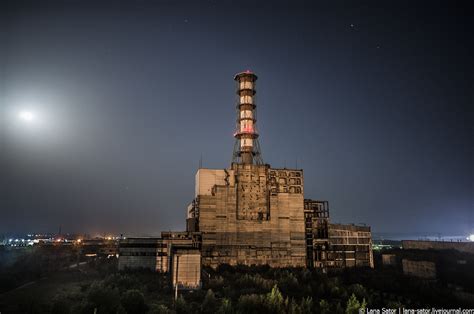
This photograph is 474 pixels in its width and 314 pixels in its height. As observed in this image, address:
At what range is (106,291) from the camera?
1348 inches

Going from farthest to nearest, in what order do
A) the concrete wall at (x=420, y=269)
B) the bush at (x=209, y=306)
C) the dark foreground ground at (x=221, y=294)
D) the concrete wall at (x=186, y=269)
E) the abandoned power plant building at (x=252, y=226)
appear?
the abandoned power plant building at (x=252, y=226) → the concrete wall at (x=420, y=269) → the concrete wall at (x=186, y=269) → the bush at (x=209, y=306) → the dark foreground ground at (x=221, y=294)

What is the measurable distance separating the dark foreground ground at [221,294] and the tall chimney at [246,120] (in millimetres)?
24985

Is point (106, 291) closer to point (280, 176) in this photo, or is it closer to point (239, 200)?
point (239, 200)

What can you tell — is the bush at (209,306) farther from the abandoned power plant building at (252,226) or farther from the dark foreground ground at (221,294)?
the abandoned power plant building at (252,226)

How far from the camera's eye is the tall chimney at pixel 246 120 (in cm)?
7938

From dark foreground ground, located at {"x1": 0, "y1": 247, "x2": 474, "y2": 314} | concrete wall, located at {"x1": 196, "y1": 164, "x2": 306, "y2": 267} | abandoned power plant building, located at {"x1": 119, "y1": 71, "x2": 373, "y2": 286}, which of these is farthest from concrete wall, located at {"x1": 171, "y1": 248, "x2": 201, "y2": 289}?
concrete wall, located at {"x1": 196, "y1": 164, "x2": 306, "y2": 267}

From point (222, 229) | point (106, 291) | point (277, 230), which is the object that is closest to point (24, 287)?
point (106, 291)

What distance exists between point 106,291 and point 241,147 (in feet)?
163

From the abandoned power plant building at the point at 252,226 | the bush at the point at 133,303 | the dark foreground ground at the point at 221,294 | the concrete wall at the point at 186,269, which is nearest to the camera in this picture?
the bush at the point at 133,303

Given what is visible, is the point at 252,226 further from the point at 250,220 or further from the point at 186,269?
the point at 186,269

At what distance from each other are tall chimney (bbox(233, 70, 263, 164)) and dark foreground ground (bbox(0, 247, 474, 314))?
82.0 ft

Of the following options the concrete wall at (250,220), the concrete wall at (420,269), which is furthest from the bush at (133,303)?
the concrete wall at (420,269)

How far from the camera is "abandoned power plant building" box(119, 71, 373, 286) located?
6756 cm

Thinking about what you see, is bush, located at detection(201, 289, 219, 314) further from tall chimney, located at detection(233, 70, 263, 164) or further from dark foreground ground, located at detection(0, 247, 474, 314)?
tall chimney, located at detection(233, 70, 263, 164)
